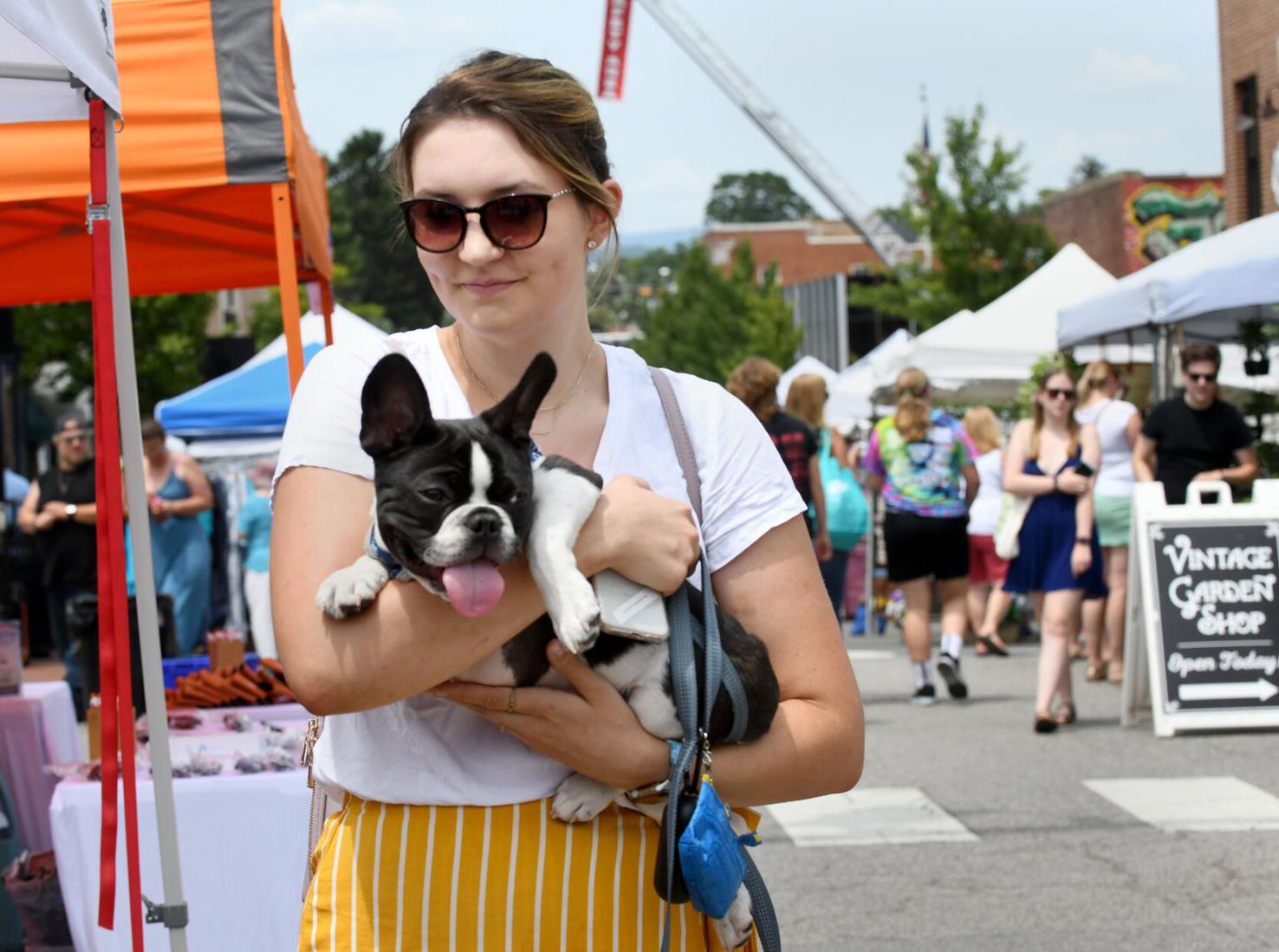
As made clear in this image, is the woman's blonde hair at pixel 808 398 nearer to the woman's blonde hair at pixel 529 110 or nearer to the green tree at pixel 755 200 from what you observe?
the woman's blonde hair at pixel 529 110

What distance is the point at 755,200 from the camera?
19512 centimetres

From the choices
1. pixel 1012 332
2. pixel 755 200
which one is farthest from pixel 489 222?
pixel 755 200

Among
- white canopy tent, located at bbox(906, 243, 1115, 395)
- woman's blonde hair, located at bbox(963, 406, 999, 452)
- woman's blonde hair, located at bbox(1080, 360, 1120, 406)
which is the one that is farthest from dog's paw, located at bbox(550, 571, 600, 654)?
white canopy tent, located at bbox(906, 243, 1115, 395)

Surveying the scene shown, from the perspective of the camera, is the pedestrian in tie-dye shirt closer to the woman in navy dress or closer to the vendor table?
the woman in navy dress

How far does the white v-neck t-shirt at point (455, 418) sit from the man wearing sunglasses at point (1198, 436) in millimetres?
8497

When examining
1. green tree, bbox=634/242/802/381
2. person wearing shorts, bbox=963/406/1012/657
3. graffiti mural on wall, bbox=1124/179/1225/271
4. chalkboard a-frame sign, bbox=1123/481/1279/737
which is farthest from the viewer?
green tree, bbox=634/242/802/381

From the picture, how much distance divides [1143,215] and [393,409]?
4048 cm

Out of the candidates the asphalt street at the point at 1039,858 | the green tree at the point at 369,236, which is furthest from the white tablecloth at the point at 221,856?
the green tree at the point at 369,236

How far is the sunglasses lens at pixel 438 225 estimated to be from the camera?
7.28ft

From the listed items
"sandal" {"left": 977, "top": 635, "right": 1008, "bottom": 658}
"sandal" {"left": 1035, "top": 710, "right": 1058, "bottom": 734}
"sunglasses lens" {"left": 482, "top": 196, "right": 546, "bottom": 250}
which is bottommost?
"sandal" {"left": 977, "top": 635, "right": 1008, "bottom": 658}

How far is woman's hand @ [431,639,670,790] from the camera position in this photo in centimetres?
206

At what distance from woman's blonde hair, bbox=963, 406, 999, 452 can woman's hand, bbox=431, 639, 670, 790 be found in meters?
12.9

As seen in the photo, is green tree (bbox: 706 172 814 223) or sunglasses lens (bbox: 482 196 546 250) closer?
sunglasses lens (bbox: 482 196 546 250)

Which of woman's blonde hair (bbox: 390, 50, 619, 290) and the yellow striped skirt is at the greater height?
woman's blonde hair (bbox: 390, 50, 619, 290)
